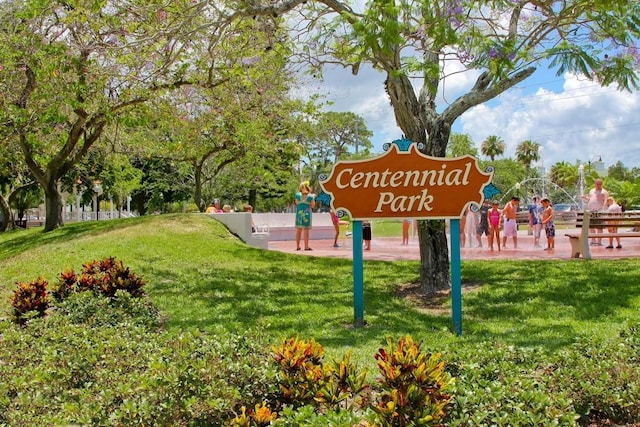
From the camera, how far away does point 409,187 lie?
630cm

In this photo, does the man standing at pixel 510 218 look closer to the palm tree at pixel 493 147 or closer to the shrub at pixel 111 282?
the shrub at pixel 111 282

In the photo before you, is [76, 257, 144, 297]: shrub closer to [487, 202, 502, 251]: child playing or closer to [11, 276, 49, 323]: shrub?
[11, 276, 49, 323]: shrub

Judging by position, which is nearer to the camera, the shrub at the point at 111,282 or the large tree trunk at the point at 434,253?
the shrub at the point at 111,282

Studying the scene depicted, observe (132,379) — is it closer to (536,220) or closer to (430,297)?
(430,297)

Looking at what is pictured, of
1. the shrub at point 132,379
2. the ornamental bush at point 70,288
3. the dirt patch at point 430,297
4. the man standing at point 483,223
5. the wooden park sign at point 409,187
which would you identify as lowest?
the dirt patch at point 430,297

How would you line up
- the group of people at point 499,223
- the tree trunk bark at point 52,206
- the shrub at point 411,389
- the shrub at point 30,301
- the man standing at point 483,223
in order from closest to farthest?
the shrub at point 411,389 < the shrub at point 30,301 < the group of people at point 499,223 < the man standing at point 483,223 < the tree trunk bark at point 52,206

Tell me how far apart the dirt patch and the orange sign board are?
1769 millimetres

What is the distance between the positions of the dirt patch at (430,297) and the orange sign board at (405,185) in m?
1.77

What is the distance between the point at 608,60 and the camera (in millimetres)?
8383

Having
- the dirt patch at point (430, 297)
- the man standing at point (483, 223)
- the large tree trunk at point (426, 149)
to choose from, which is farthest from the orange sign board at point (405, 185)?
the man standing at point (483, 223)

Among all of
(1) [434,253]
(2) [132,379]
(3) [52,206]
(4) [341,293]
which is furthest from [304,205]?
(2) [132,379]

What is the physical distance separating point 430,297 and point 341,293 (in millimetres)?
1312

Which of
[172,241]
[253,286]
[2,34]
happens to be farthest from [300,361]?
[2,34]

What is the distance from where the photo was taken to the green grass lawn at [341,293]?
6.26 m
